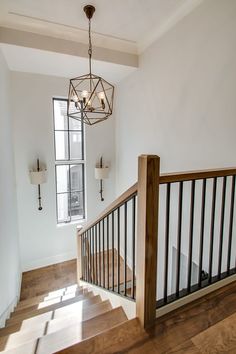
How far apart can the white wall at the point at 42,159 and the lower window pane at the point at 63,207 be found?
0.18m

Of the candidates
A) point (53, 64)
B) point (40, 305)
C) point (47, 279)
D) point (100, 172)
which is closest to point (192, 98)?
point (53, 64)

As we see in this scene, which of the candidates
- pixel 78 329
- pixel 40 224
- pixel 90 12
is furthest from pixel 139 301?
pixel 40 224

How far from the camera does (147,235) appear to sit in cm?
123

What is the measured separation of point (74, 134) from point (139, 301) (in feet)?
12.7

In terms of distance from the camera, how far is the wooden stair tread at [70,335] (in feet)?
5.33

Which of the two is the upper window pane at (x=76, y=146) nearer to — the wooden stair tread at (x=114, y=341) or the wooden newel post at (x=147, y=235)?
the wooden newel post at (x=147, y=235)

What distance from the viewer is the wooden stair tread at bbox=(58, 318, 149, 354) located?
45.8 inches

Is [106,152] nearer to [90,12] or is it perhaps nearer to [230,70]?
[90,12]

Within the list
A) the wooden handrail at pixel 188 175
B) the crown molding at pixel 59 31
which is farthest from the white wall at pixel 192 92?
the wooden handrail at pixel 188 175

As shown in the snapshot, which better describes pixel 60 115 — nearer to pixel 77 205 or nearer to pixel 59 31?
pixel 59 31

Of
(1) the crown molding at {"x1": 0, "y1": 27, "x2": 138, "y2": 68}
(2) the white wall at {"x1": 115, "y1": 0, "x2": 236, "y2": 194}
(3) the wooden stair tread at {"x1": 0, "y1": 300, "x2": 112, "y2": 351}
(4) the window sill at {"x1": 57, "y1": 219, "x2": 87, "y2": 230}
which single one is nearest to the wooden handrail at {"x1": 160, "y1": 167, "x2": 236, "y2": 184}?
(2) the white wall at {"x1": 115, "y1": 0, "x2": 236, "y2": 194}

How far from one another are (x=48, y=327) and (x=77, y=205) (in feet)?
9.39

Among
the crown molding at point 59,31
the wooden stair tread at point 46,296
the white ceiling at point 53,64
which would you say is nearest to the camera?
the crown molding at point 59,31

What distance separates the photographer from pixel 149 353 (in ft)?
3.75
